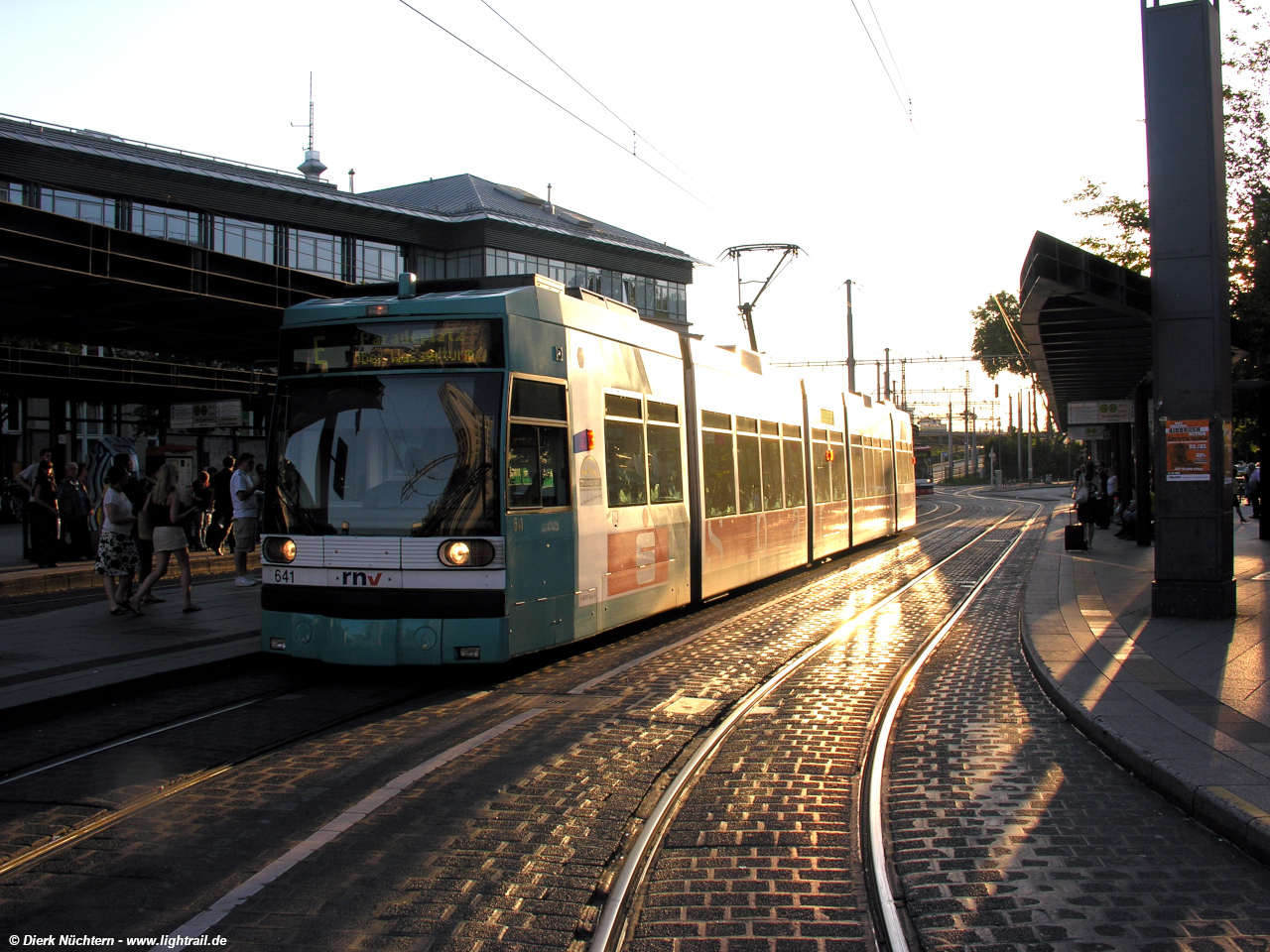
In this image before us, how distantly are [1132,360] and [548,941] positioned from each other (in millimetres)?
19284

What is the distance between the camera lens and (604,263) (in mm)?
56562

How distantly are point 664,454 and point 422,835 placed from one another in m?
7.00

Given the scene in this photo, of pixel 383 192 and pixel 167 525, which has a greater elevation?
pixel 383 192

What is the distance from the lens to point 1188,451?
11.2 metres

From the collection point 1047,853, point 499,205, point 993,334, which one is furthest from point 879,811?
point 993,334

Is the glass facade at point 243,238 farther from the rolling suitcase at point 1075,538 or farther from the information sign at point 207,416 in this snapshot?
the rolling suitcase at point 1075,538

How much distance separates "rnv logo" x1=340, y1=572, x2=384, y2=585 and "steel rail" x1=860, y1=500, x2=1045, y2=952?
381cm

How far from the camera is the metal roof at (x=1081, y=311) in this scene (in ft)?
39.0

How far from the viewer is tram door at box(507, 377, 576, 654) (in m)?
8.20

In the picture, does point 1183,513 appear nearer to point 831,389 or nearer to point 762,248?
point 831,389

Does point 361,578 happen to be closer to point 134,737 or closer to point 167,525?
point 134,737

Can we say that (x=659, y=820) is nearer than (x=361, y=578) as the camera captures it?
Yes

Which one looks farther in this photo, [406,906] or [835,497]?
[835,497]

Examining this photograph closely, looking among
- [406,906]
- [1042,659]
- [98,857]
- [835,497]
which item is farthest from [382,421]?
[835,497]
